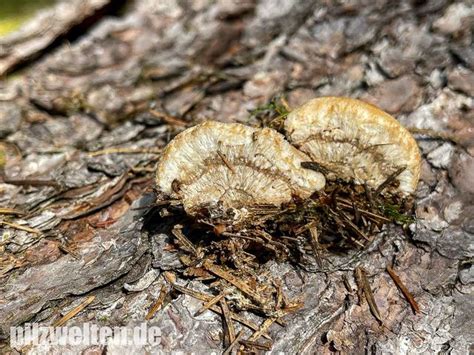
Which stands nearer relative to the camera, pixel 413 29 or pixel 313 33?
pixel 413 29

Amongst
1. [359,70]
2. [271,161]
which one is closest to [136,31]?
[359,70]

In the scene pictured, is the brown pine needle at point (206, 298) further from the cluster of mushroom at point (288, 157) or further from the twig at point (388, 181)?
the twig at point (388, 181)

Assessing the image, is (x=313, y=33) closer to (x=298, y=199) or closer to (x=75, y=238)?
(x=298, y=199)

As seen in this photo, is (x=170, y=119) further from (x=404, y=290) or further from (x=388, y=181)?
(x=404, y=290)

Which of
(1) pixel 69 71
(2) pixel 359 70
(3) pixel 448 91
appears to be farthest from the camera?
(1) pixel 69 71

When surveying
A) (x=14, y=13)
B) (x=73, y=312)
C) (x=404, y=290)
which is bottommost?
(x=404, y=290)

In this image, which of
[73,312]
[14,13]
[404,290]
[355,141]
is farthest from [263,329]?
[14,13]

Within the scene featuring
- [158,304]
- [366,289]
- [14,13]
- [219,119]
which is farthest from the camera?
[14,13]
